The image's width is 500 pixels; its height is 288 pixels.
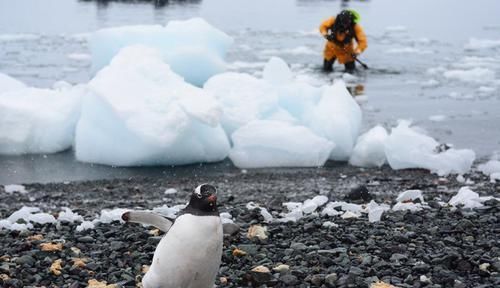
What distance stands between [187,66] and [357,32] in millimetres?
4534

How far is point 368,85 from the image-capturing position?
1253 centimetres

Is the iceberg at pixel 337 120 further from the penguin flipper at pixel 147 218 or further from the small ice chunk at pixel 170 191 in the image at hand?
the penguin flipper at pixel 147 218

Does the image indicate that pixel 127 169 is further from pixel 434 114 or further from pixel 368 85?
pixel 368 85

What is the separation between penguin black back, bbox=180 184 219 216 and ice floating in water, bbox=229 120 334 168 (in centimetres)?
411

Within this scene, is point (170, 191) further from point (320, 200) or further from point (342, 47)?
point (342, 47)

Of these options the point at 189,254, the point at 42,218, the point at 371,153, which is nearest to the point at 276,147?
the point at 371,153

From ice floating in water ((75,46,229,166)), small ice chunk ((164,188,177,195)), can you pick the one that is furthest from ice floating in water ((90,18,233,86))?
small ice chunk ((164,188,177,195))

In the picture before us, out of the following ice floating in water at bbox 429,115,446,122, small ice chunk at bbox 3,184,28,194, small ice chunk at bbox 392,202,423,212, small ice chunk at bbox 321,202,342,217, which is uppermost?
small ice chunk at bbox 392,202,423,212

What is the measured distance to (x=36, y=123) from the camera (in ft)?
25.2

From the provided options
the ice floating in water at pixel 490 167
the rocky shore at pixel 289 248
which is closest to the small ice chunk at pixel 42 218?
the rocky shore at pixel 289 248

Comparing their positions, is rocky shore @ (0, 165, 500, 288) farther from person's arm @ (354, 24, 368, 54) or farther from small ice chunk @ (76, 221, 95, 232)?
person's arm @ (354, 24, 368, 54)

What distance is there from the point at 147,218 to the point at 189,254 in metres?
0.31

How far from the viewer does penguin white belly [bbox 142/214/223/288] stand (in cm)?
324

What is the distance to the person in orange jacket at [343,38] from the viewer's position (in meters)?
13.3
